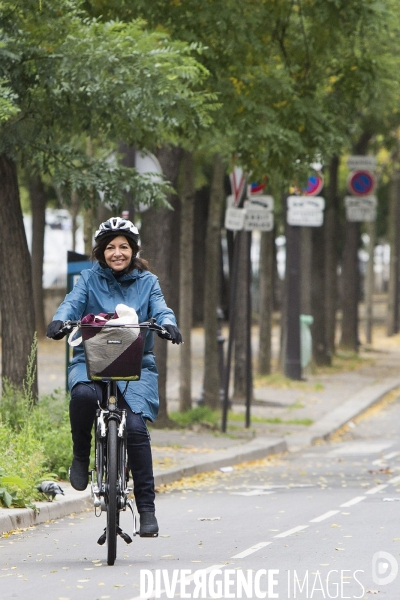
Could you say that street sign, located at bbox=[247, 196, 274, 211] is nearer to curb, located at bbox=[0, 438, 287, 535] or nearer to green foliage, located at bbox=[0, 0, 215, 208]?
curb, located at bbox=[0, 438, 287, 535]

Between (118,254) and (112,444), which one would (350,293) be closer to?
(118,254)

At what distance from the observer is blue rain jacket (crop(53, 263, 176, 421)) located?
23.9 ft

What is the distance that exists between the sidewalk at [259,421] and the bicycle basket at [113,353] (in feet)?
7.14

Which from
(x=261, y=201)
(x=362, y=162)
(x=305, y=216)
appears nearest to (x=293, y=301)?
(x=305, y=216)

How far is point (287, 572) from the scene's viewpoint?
6922 mm

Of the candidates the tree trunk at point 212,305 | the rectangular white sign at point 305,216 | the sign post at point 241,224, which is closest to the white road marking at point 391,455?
the sign post at point 241,224

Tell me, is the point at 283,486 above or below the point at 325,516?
below

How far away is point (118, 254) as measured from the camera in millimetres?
7414

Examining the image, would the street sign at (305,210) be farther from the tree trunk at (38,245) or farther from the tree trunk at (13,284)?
the tree trunk at (13,284)

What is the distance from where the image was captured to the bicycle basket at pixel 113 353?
6980 millimetres

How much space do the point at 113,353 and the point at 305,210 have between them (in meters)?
17.3

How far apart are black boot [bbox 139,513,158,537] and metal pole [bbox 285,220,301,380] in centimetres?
1705

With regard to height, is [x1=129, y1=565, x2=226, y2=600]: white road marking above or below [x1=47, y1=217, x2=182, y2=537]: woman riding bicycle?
below

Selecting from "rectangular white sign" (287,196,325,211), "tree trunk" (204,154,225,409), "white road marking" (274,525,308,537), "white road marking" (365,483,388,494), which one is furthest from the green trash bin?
"white road marking" (274,525,308,537)
